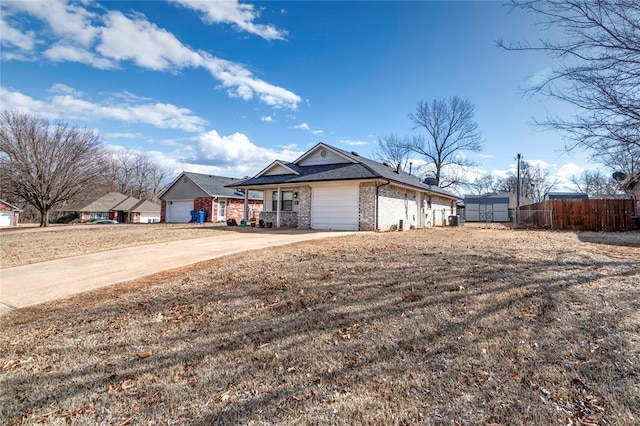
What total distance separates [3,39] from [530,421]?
53.2 ft

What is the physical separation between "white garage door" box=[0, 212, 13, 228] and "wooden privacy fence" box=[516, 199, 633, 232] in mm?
51505

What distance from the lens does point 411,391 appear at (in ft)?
8.11

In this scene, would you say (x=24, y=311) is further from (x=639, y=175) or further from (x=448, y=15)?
(x=448, y=15)

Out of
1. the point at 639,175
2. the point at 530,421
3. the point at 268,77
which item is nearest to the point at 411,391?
the point at 530,421

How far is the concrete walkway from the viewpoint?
18.6ft

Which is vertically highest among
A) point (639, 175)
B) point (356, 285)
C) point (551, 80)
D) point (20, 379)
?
point (551, 80)

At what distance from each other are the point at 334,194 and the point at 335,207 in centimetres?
69

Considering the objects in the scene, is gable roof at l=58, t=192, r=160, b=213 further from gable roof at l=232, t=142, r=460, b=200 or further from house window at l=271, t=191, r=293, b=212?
house window at l=271, t=191, r=293, b=212

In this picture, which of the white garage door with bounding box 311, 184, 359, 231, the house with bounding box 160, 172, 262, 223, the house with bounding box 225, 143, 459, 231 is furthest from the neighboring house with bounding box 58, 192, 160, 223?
the white garage door with bounding box 311, 184, 359, 231

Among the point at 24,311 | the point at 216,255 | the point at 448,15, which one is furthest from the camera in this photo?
the point at 448,15

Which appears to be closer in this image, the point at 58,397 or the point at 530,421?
the point at 530,421

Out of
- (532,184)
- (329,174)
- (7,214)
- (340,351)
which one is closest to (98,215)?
(7,214)

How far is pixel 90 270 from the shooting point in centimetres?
728

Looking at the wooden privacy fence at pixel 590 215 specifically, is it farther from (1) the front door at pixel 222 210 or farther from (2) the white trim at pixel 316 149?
(1) the front door at pixel 222 210
